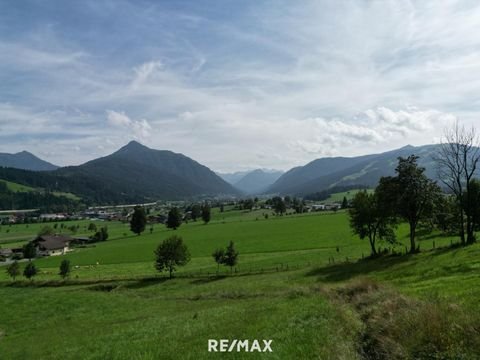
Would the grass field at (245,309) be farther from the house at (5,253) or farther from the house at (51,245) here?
the house at (5,253)

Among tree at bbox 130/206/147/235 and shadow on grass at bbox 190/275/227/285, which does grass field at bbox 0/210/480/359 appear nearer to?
shadow on grass at bbox 190/275/227/285

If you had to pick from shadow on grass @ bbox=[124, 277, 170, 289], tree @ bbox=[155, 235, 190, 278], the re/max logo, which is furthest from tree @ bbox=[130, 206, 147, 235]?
the re/max logo

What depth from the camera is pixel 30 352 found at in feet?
79.4

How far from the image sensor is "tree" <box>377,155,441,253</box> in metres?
46.4

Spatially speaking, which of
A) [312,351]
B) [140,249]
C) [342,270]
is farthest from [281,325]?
[140,249]

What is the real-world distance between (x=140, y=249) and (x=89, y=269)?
24.2 meters

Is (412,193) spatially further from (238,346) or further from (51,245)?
(51,245)

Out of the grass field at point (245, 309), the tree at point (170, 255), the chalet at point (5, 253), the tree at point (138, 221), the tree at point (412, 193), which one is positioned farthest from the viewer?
the tree at point (138, 221)

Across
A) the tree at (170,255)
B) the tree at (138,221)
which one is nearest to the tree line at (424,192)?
the tree at (170,255)

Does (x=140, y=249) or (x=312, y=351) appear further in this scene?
(x=140, y=249)

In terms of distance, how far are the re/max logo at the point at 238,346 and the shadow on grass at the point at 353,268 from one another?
24661mm

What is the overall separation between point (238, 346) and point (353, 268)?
3279 cm

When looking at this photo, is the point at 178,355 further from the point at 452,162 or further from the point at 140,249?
the point at 140,249

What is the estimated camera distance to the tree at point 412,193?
46.4 m
